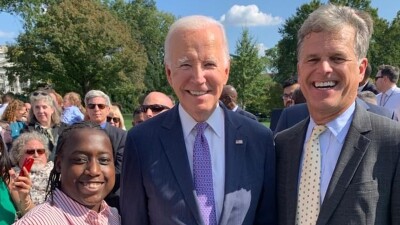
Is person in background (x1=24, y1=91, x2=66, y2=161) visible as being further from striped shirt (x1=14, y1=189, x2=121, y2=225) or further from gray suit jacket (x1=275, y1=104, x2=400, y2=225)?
gray suit jacket (x1=275, y1=104, x2=400, y2=225)

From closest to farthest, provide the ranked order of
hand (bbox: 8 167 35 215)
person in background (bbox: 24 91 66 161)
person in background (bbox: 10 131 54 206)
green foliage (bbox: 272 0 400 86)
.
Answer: hand (bbox: 8 167 35 215), person in background (bbox: 10 131 54 206), person in background (bbox: 24 91 66 161), green foliage (bbox: 272 0 400 86)

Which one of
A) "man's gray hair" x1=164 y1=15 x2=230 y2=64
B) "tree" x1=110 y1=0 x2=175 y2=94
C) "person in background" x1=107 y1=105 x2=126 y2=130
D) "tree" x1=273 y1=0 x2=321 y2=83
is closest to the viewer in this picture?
"man's gray hair" x1=164 y1=15 x2=230 y2=64

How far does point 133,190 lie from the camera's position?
7.82 feet

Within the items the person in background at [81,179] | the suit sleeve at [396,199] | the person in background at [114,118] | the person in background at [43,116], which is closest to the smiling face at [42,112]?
the person in background at [43,116]

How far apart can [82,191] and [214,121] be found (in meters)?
0.84

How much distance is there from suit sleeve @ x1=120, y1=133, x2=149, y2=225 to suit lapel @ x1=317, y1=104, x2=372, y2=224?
0.94m

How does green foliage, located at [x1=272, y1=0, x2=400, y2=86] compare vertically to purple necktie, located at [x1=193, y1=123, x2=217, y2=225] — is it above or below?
above

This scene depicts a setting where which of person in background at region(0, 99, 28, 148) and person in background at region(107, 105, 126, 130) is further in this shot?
person in background at region(107, 105, 126, 130)

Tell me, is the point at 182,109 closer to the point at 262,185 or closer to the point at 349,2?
the point at 262,185

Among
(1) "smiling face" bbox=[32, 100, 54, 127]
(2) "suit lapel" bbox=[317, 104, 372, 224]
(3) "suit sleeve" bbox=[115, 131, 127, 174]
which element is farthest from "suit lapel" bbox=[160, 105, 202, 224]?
(1) "smiling face" bbox=[32, 100, 54, 127]

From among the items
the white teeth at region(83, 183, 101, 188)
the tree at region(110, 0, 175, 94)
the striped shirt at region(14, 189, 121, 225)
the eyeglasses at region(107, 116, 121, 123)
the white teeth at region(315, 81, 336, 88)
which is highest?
the tree at region(110, 0, 175, 94)

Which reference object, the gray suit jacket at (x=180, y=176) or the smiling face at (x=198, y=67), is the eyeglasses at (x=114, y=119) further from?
the smiling face at (x=198, y=67)

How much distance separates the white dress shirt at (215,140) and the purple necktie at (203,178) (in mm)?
26

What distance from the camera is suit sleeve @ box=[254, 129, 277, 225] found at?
97.7 inches
